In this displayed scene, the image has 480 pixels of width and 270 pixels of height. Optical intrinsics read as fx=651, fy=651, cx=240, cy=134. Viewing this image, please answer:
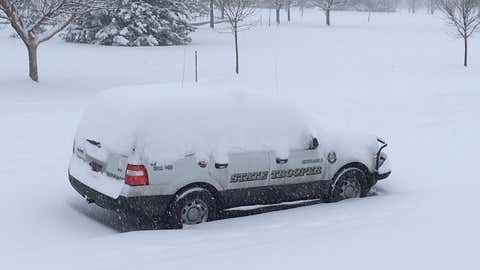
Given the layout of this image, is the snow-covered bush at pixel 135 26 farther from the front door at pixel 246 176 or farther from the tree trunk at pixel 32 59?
the front door at pixel 246 176

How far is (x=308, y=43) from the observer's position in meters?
42.6

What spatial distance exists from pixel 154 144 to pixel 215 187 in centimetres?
95

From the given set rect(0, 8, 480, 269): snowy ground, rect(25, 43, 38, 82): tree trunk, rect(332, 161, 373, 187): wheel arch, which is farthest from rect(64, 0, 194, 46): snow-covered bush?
rect(332, 161, 373, 187): wheel arch

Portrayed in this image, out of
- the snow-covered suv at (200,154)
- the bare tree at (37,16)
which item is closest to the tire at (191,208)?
the snow-covered suv at (200,154)

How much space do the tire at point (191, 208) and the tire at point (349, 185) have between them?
1821 mm

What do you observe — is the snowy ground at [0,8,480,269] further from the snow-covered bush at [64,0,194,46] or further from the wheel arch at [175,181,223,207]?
the snow-covered bush at [64,0,194,46]

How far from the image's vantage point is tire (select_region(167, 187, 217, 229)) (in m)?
7.42

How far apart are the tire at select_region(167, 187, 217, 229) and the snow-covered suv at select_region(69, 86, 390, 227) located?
0.5 inches

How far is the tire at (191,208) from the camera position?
7422 millimetres

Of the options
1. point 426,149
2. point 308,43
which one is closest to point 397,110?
point 426,149

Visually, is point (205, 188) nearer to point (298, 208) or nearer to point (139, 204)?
point (139, 204)

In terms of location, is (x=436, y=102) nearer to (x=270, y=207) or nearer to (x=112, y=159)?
(x=270, y=207)

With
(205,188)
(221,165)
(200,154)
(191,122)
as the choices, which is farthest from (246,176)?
(191,122)

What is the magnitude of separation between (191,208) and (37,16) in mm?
16749
